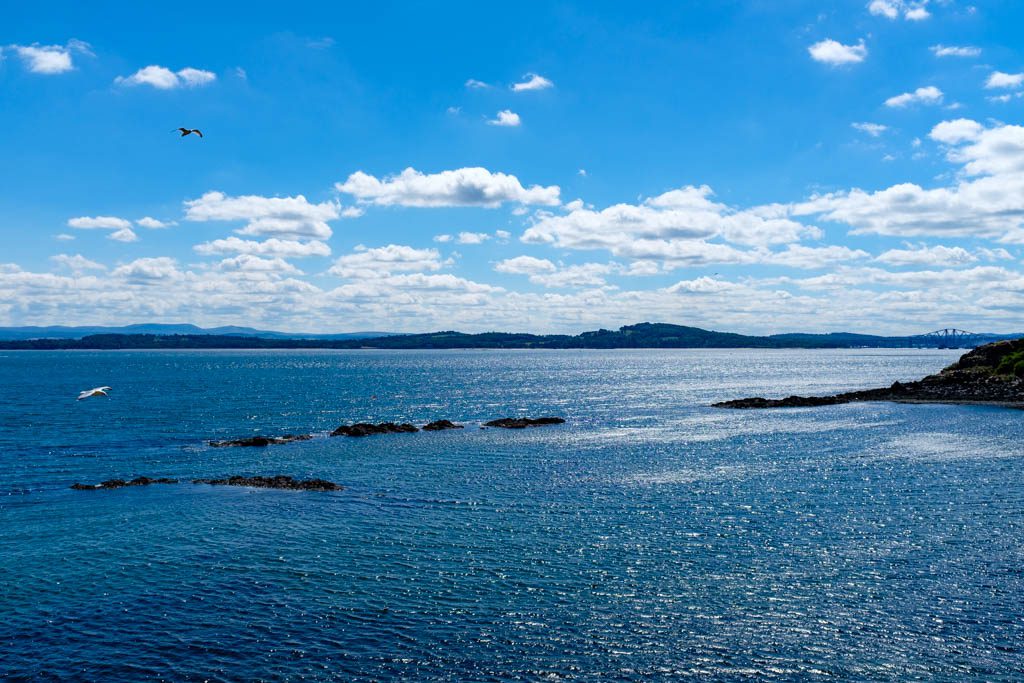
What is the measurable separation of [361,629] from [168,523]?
71.4 ft

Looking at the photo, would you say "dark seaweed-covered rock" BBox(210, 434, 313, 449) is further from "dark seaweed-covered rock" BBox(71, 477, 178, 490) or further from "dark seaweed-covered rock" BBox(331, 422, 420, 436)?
"dark seaweed-covered rock" BBox(71, 477, 178, 490)

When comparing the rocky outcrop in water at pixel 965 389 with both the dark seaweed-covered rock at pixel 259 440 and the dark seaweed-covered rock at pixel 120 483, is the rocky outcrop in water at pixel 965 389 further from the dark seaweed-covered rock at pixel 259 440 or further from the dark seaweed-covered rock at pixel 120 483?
the dark seaweed-covered rock at pixel 120 483

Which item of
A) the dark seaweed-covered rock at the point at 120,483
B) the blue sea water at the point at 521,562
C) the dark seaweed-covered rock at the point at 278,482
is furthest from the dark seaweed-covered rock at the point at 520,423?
the dark seaweed-covered rock at the point at 120,483

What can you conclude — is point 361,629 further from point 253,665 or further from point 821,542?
point 821,542

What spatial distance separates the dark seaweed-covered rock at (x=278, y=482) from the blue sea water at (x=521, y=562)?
172 cm

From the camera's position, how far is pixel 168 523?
42.8 m

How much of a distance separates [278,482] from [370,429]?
30611 millimetres

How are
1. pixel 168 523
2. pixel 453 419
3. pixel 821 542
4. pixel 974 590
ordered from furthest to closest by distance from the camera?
pixel 453 419 → pixel 168 523 → pixel 821 542 → pixel 974 590

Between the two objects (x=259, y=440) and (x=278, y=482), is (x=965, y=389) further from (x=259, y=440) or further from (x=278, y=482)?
(x=278, y=482)

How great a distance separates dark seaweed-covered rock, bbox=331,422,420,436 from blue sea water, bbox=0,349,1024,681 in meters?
9.97

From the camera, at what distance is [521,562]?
35188 mm

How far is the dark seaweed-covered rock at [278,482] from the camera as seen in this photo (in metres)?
53.3

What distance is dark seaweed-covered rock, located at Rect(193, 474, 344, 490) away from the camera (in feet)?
175

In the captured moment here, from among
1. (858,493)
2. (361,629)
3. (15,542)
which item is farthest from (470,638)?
(858,493)
